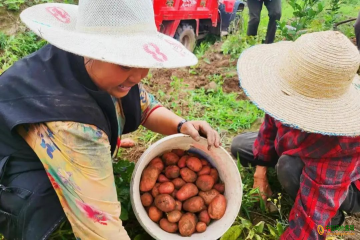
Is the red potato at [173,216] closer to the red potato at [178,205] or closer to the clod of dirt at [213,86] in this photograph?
the red potato at [178,205]

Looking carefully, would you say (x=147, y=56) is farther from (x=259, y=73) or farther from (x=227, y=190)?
(x=227, y=190)

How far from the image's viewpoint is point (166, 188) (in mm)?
1747

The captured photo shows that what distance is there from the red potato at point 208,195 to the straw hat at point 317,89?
60cm

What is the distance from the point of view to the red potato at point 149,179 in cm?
174

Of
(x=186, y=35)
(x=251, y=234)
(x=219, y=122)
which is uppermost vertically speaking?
(x=251, y=234)

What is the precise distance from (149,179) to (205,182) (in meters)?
0.31

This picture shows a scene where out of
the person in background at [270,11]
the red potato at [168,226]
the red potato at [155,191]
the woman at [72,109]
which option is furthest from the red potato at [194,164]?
the person in background at [270,11]

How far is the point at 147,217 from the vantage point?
5.43 ft

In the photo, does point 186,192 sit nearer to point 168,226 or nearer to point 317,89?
point 168,226

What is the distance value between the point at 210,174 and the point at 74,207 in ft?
2.87

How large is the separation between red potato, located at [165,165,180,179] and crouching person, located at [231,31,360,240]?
594 millimetres

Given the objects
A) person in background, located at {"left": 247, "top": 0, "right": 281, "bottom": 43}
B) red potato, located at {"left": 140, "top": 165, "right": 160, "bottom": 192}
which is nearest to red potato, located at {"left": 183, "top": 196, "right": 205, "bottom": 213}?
red potato, located at {"left": 140, "top": 165, "right": 160, "bottom": 192}

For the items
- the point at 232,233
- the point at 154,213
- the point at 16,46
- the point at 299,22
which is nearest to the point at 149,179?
the point at 154,213

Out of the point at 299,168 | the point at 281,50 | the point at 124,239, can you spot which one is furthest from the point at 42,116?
the point at 299,168
